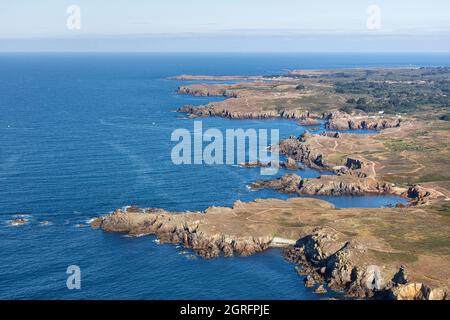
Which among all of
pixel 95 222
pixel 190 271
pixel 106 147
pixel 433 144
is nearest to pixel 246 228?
pixel 190 271

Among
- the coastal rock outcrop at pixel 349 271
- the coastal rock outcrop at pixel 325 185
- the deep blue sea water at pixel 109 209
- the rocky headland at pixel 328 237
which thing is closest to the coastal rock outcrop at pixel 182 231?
the rocky headland at pixel 328 237

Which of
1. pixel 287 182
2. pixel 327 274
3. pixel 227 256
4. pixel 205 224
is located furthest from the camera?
pixel 287 182

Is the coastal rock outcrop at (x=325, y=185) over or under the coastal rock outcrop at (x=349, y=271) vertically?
over

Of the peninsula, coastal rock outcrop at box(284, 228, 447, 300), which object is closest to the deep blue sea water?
the peninsula

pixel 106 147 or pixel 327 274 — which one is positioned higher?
pixel 106 147

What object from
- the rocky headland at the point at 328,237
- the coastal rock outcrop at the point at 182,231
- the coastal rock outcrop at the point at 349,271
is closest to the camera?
the coastal rock outcrop at the point at 349,271

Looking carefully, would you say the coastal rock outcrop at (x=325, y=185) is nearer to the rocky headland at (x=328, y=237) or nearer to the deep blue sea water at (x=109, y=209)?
Answer: the deep blue sea water at (x=109, y=209)

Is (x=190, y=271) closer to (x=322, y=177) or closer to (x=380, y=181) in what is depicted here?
(x=322, y=177)

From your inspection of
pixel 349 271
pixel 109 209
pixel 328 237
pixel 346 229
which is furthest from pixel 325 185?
pixel 109 209

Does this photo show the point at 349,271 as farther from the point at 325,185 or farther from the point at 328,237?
the point at 325,185

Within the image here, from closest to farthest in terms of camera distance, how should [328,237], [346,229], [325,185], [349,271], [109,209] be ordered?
[349,271] → [328,237] → [346,229] → [109,209] → [325,185]

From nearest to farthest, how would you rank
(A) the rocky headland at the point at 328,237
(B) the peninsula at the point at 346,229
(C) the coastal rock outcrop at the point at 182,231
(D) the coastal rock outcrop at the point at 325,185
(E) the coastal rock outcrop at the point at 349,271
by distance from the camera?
(E) the coastal rock outcrop at the point at 349,271 → (A) the rocky headland at the point at 328,237 → (B) the peninsula at the point at 346,229 → (C) the coastal rock outcrop at the point at 182,231 → (D) the coastal rock outcrop at the point at 325,185
